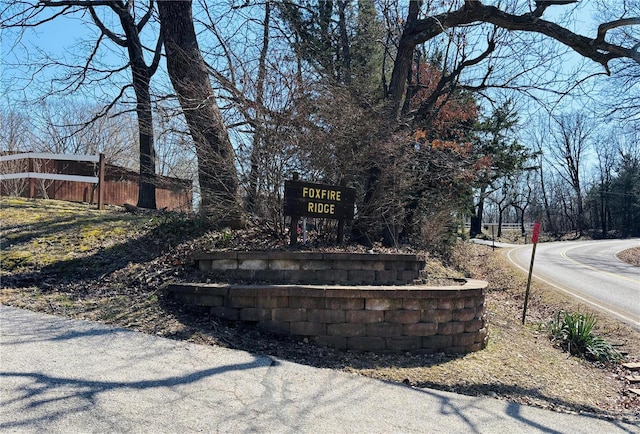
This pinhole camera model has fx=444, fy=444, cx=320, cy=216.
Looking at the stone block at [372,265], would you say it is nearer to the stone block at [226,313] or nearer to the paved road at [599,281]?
the stone block at [226,313]

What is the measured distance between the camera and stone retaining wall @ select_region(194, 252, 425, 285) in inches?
233

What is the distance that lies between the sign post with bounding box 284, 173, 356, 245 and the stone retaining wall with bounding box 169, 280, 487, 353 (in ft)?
4.40

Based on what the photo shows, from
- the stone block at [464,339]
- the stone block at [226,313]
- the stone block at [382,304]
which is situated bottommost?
the stone block at [464,339]

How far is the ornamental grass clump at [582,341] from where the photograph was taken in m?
7.02

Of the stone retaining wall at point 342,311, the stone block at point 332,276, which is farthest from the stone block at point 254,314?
the stone block at point 332,276

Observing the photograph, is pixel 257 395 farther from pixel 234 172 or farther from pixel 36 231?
pixel 36 231

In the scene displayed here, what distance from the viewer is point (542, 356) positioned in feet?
21.1

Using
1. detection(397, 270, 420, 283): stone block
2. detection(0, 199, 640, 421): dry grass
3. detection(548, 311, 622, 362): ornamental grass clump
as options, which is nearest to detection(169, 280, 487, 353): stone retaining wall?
detection(0, 199, 640, 421): dry grass

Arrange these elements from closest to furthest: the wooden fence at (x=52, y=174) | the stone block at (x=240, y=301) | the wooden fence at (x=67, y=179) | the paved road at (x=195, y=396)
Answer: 1. the paved road at (x=195, y=396)
2. the stone block at (x=240, y=301)
3. the wooden fence at (x=52, y=174)
4. the wooden fence at (x=67, y=179)

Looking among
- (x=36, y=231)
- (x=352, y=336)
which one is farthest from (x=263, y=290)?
(x=36, y=231)

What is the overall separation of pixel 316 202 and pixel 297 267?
1017 millimetres

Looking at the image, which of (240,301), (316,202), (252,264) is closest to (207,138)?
(316,202)

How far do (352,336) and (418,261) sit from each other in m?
2.42

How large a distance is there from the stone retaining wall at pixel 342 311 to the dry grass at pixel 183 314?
0.15m
